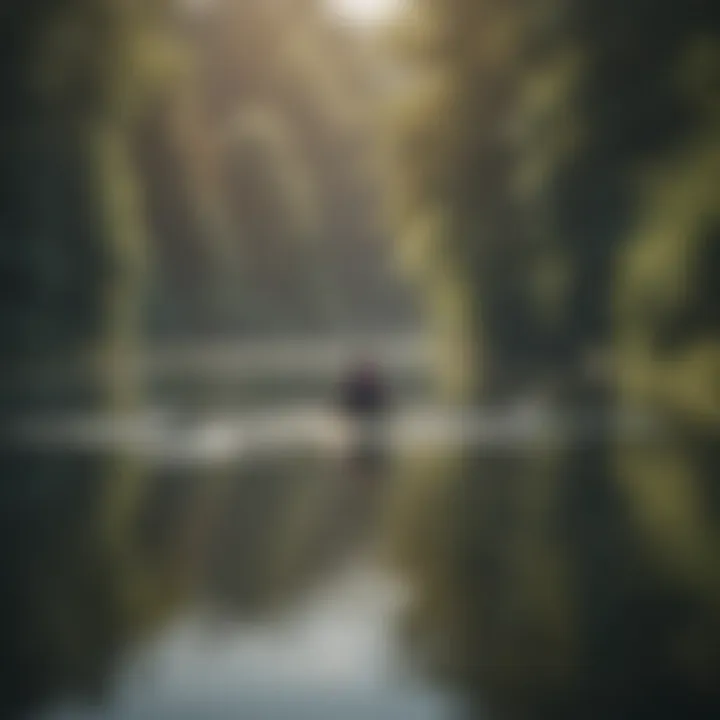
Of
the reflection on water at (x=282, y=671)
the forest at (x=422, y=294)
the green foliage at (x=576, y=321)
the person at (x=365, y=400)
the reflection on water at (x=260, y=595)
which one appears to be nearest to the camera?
the reflection on water at (x=282, y=671)

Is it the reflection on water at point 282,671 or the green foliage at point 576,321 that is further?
the green foliage at point 576,321

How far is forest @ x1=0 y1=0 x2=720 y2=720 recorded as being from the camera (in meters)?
6.77

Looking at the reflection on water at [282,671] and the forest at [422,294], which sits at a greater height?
the forest at [422,294]

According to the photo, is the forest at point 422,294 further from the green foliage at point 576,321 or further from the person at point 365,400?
the person at point 365,400

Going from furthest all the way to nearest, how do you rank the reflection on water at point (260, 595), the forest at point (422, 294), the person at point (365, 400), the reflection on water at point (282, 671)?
the person at point (365, 400) < the forest at point (422, 294) < the reflection on water at point (260, 595) < the reflection on water at point (282, 671)

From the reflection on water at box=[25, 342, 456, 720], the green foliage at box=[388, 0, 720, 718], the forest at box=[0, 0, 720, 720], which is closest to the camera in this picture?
the reflection on water at box=[25, 342, 456, 720]

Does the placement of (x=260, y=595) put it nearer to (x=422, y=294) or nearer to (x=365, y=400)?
(x=365, y=400)

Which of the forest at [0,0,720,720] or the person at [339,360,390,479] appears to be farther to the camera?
the person at [339,360,390,479]

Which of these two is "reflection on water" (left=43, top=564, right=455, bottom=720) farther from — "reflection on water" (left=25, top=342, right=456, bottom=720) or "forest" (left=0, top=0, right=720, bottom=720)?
"forest" (left=0, top=0, right=720, bottom=720)

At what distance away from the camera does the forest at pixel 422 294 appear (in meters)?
6.77

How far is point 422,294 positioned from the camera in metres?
32.0

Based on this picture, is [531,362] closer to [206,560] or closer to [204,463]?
[204,463]

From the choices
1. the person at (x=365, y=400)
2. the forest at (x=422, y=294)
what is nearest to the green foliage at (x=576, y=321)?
the forest at (x=422, y=294)

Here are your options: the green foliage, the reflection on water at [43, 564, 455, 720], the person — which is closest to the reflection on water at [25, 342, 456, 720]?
the reflection on water at [43, 564, 455, 720]
